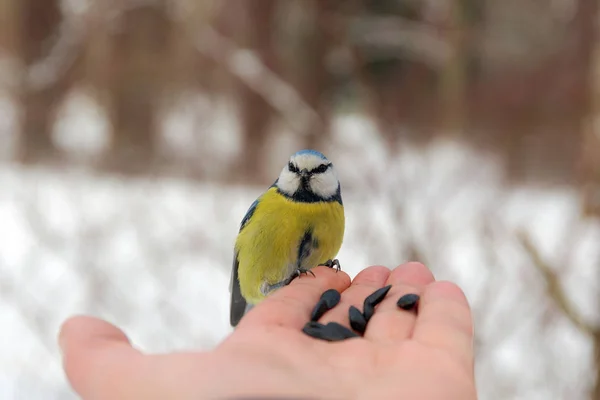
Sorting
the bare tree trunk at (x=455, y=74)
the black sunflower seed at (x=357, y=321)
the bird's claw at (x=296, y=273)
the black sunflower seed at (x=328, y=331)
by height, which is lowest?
the black sunflower seed at (x=328, y=331)

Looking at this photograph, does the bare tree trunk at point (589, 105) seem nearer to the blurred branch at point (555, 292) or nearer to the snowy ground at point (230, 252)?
the blurred branch at point (555, 292)

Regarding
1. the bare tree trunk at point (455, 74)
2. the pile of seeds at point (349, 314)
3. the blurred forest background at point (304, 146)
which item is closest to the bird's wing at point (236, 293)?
the pile of seeds at point (349, 314)

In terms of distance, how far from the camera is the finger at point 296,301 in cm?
130

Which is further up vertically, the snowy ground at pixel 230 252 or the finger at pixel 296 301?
the snowy ground at pixel 230 252

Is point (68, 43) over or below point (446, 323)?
over

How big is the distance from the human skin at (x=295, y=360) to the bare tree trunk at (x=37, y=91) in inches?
177

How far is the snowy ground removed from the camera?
3.04 m

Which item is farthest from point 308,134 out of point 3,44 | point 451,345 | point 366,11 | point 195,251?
A: point 3,44

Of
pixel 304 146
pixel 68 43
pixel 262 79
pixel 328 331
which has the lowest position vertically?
pixel 328 331

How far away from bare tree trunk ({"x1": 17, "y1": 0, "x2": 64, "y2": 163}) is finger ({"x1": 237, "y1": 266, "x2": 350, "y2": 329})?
4.31 metres

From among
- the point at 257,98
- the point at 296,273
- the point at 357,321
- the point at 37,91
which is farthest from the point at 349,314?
the point at 37,91

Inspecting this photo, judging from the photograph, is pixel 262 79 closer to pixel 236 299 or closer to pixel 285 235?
pixel 236 299

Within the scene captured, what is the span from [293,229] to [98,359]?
839 mm

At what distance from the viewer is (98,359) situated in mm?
1083
